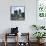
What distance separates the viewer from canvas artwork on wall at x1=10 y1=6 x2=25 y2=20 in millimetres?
7395

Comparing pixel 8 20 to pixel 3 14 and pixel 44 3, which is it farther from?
pixel 44 3

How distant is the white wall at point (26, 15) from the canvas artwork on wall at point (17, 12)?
14cm

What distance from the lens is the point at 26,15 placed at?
7.43 metres

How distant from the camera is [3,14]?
7391mm

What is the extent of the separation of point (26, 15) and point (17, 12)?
450 millimetres

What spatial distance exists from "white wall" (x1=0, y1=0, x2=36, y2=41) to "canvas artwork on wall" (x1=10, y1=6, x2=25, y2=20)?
14 cm

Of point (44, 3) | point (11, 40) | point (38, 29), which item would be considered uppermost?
point (44, 3)

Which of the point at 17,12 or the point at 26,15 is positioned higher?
the point at 17,12

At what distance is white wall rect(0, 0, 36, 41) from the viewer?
7.36 meters

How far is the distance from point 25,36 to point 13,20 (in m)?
0.96

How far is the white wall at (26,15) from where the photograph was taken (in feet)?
24.2

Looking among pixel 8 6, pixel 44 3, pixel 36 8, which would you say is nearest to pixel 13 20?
pixel 8 6

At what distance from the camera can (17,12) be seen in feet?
24.4

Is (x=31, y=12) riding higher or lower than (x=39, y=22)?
higher
